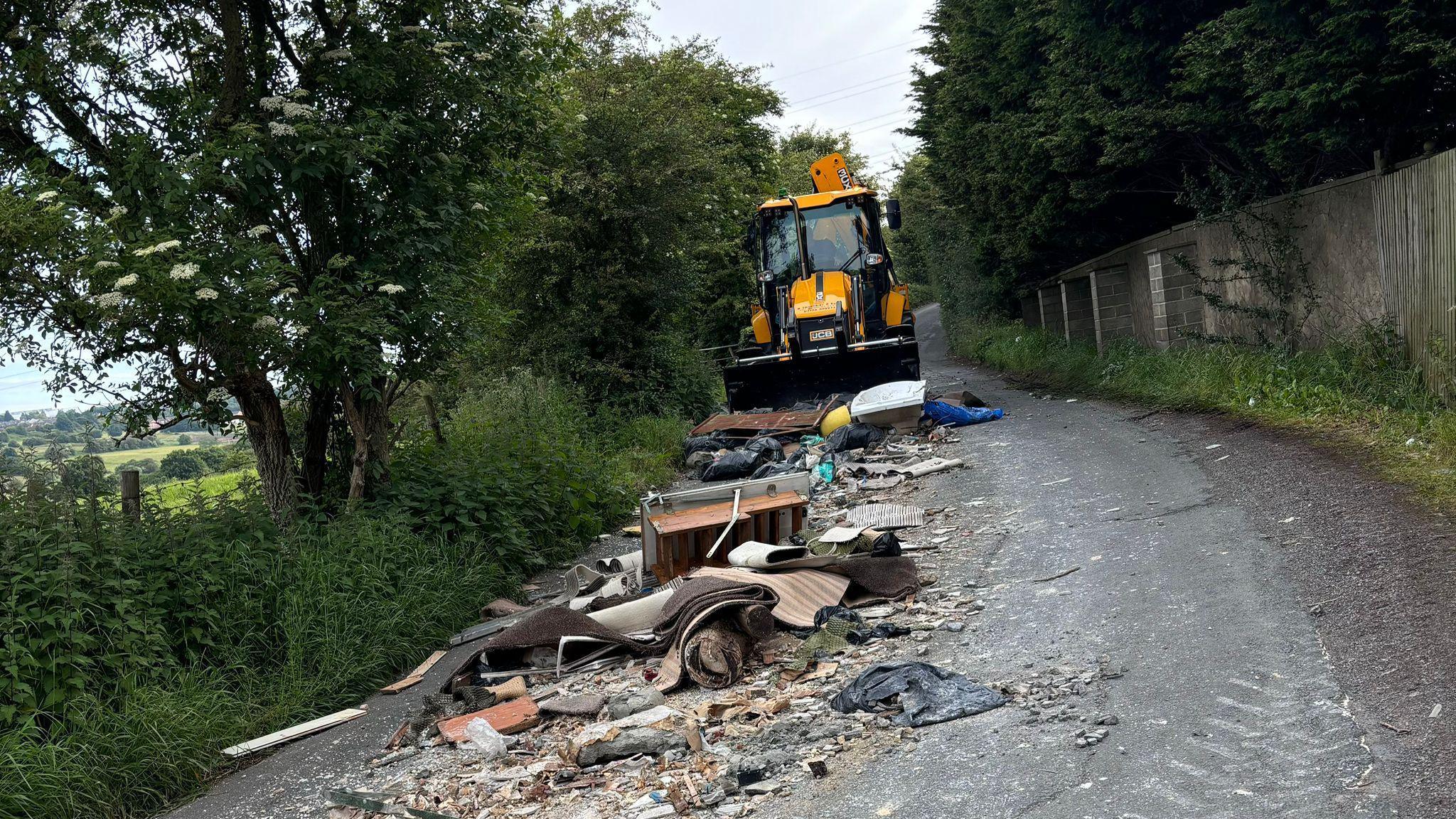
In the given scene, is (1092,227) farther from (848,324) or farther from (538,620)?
(538,620)

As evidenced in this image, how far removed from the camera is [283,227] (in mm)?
8562

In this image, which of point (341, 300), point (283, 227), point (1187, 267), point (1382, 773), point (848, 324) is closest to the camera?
point (1382, 773)

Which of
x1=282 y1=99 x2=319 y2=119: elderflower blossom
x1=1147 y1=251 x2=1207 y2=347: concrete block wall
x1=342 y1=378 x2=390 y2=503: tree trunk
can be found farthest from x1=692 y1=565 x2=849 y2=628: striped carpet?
x1=1147 y1=251 x2=1207 y2=347: concrete block wall

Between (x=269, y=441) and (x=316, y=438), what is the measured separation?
553 millimetres

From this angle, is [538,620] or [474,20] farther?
[474,20]

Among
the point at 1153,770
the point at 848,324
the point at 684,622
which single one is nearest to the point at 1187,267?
the point at 848,324

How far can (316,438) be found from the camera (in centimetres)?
930

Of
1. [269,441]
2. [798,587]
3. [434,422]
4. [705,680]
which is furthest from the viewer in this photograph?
[434,422]

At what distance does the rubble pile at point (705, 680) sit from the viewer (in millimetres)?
4605

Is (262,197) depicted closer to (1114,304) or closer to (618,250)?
(618,250)

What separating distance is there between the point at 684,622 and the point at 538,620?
1.14 metres

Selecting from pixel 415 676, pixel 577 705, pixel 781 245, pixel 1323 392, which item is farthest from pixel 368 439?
pixel 781 245

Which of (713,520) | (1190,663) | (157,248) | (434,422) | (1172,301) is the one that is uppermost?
(157,248)

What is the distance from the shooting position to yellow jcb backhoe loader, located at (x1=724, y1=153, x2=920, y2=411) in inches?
637
